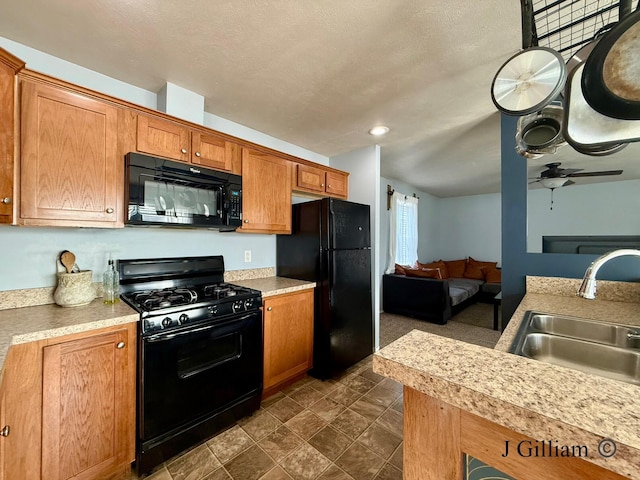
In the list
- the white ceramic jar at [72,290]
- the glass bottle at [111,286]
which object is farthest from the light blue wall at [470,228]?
the white ceramic jar at [72,290]

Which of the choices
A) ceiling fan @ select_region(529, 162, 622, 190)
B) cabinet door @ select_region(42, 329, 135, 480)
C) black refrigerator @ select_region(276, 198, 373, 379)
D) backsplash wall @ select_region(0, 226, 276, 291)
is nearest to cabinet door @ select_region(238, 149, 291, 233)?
black refrigerator @ select_region(276, 198, 373, 379)

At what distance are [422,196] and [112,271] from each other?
5947 millimetres

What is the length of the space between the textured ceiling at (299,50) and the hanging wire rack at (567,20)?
114 millimetres

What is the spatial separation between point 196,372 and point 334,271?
4.24 feet

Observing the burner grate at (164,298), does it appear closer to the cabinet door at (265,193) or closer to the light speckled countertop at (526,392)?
the cabinet door at (265,193)

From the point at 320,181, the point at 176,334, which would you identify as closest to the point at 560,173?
the point at 320,181

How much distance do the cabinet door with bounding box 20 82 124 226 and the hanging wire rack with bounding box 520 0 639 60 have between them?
2.19m

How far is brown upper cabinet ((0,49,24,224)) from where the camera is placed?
1.24 metres

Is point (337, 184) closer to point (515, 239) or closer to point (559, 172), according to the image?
point (515, 239)

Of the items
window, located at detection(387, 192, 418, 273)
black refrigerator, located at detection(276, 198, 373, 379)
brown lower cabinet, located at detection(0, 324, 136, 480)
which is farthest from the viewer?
window, located at detection(387, 192, 418, 273)

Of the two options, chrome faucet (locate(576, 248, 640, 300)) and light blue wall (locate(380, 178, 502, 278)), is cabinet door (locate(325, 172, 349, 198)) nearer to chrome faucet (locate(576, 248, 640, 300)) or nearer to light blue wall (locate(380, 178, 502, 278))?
chrome faucet (locate(576, 248, 640, 300))

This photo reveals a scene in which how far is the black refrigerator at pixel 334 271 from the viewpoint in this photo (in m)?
2.38

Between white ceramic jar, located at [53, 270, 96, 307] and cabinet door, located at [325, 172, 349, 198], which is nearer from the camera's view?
white ceramic jar, located at [53, 270, 96, 307]

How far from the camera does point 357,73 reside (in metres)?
1.77
